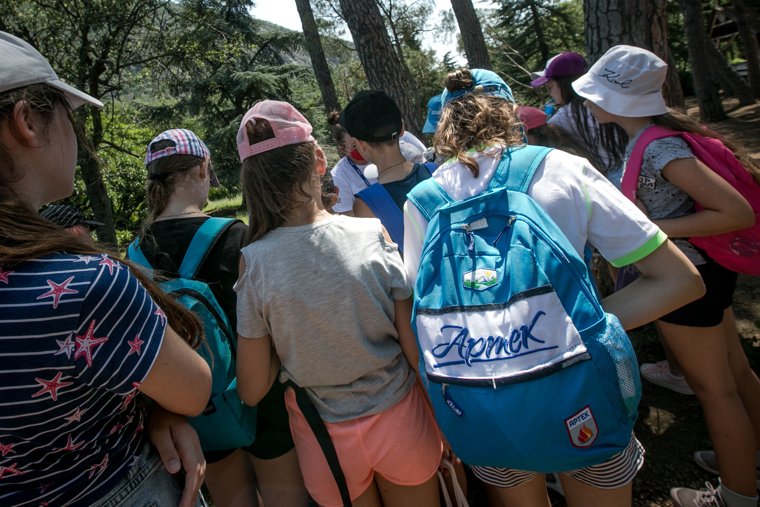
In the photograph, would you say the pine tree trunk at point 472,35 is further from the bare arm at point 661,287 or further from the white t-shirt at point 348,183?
the bare arm at point 661,287

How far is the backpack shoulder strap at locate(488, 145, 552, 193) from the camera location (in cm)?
143

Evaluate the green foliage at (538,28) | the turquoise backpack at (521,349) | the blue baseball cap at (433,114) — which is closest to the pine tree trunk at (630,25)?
the blue baseball cap at (433,114)

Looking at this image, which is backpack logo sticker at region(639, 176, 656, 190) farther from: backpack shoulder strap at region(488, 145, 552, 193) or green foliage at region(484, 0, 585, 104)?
green foliage at region(484, 0, 585, 104)

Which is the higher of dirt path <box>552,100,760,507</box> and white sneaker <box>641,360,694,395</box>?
white sneaker <box>641,360,694,395</box>

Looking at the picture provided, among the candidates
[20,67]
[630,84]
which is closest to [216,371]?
[20,67]

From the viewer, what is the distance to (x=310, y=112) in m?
20.1

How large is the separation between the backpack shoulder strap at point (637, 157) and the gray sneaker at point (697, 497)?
1.38 m

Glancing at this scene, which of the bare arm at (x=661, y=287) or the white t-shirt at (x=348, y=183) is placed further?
the white t-shirt at (x=348, y=183)

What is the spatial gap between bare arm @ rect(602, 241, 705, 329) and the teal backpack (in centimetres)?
137

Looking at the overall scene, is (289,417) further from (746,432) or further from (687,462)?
(687,462)

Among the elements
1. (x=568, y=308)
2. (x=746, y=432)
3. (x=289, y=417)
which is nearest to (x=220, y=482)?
Result: (x=289, y=417)

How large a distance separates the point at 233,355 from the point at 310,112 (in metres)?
19.5

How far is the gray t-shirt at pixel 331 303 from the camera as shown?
1.57 meters

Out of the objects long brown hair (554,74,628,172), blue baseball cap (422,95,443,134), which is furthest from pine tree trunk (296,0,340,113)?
long brown hair (554,74,628,172)
